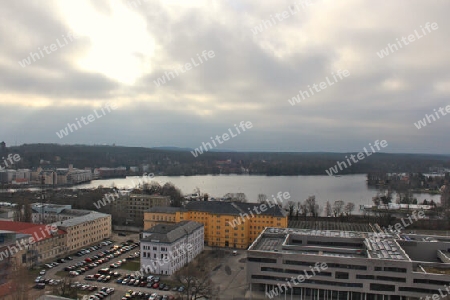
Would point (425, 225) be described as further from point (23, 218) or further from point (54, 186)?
point (54, 186)

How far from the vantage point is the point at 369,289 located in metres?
7.15

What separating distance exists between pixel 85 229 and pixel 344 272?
776 centimetres

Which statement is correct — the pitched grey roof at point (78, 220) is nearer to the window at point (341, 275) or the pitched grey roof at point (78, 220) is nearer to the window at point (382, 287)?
the window at point (341, 275)

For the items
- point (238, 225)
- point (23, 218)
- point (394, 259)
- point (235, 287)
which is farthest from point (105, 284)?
point (23, 218)

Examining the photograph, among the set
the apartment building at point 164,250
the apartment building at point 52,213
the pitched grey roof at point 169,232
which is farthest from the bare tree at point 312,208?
the apartment building at point 52,213

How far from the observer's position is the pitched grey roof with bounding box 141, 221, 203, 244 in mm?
8703

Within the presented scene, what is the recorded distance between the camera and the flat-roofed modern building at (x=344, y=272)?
6.96m

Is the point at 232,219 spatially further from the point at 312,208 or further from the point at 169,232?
the point at 312,208

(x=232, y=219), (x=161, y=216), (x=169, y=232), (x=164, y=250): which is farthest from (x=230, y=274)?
(x=161, y=216)

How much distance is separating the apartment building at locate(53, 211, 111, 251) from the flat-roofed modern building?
561cm

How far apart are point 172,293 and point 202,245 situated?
332 centimetres

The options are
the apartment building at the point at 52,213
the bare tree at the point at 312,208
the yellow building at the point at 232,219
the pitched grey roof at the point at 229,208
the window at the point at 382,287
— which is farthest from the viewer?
the bare tree at the point at 312,208

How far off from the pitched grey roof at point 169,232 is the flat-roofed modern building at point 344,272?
2.13 m

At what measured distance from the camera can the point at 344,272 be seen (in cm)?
725
